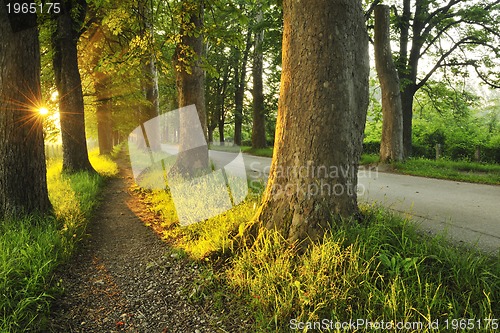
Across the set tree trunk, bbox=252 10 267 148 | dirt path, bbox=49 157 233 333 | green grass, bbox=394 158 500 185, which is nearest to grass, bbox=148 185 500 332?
dirt path, bbox=49 157 233 333

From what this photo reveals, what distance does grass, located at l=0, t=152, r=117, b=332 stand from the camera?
101 inches

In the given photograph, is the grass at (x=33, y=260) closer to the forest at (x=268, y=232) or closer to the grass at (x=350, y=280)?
the forest at (x=268, y=232)

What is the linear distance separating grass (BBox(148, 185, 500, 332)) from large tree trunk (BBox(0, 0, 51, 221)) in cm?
334

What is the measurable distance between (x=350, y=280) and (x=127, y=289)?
2.48m

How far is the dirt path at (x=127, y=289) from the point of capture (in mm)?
2752

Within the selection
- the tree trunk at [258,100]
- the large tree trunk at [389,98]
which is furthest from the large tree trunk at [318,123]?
the tree trunk at [258,100]

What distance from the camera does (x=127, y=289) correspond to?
3363 millimetres

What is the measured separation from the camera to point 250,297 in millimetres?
2857

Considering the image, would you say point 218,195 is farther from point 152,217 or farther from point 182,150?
point 182,150

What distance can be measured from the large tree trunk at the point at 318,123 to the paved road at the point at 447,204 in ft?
4.14

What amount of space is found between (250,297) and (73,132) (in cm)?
950

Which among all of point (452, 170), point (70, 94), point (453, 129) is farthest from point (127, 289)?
point (453, 129)

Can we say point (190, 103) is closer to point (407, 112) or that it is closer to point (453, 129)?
point (407, 112)

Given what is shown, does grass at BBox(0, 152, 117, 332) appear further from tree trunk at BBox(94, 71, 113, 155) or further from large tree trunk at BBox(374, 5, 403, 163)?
large tree trunk at BBox(374, 5, 403, 163)
